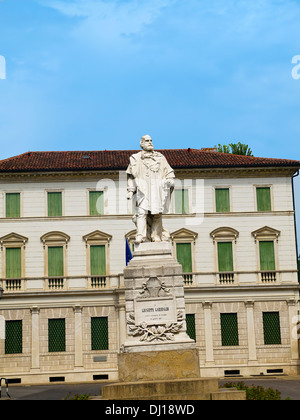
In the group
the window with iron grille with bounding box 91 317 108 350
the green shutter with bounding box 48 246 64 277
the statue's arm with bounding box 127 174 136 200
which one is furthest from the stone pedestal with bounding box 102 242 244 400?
the green shutter with bounding box 48 246 64 277

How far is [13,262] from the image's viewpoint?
1622 inches

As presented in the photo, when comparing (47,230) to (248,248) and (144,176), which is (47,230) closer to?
(248,248)

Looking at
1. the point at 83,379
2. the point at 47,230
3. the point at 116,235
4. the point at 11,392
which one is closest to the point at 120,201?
the point at 116,235

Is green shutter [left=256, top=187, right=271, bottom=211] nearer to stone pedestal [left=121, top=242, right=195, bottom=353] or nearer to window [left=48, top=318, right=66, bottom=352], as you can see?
window [left=48, top=318, right=66, bottom=352]

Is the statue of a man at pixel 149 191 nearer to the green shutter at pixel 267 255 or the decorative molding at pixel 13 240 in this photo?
the decorative molding at pixel 13 240

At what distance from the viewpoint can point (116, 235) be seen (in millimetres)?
41594

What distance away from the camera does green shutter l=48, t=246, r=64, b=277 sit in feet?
135

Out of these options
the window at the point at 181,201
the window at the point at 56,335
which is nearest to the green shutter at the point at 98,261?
the window at the point at 56,335

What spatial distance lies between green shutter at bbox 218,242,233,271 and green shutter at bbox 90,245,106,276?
6.77m

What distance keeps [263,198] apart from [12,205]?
14.8 metres

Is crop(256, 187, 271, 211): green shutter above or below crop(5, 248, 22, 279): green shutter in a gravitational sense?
above

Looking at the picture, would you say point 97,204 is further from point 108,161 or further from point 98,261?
point 98,261

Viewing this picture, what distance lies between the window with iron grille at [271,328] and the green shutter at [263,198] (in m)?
6.24

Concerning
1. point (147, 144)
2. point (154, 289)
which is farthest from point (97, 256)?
point (154, 289)
